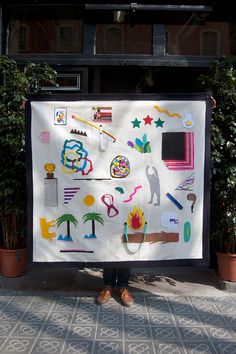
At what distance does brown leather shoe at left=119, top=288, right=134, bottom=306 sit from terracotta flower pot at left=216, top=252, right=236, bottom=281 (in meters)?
1.17

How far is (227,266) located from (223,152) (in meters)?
1.30

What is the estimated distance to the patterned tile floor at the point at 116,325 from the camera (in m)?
3.33

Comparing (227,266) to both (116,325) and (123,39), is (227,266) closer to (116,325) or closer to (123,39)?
(116,325)

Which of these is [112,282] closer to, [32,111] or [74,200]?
[74,200]

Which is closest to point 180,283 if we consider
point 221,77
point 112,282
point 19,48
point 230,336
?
point 112,282

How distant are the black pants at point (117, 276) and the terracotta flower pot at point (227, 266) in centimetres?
115

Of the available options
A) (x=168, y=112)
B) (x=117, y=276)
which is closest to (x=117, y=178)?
(x=168, y=112)

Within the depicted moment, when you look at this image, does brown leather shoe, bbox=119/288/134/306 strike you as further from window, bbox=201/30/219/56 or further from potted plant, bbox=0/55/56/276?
window, bbox=201/30/219/56

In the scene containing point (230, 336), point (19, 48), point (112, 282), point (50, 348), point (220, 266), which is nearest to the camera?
point (50, 348)

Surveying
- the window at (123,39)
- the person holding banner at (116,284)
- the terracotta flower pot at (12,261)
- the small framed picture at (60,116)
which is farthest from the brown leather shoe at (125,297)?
the window at (123,39)

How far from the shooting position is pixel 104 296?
13.8 feet

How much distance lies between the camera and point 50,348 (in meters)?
3.29

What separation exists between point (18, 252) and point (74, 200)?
1312 mm

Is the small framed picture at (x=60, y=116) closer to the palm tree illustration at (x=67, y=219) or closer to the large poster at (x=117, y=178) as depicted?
the large poster at (x=117, y=178)
